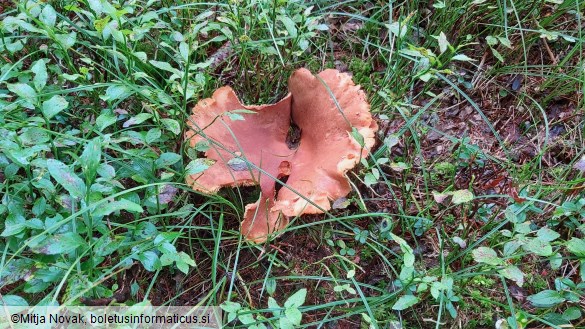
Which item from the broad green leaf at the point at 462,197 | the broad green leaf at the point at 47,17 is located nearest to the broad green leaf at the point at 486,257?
the broad green leaf at the point at 462,197

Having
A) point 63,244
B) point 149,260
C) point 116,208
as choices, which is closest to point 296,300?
point 149,260

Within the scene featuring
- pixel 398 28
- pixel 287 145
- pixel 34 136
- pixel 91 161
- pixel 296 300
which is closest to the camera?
pixel 91 161

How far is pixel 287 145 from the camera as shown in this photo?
2.58m

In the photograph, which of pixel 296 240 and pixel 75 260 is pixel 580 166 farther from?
pixel 75 260

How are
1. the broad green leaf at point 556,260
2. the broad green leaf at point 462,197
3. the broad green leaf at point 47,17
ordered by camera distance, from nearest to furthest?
the broad green leaf at point 556,260 → the broad green leaf at point 462,197 → the broad green leaf at point 47,17

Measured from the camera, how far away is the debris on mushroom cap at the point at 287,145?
2.11 meters

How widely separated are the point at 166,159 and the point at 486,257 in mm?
1385

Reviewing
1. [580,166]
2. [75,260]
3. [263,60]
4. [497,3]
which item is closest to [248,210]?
[75,260]

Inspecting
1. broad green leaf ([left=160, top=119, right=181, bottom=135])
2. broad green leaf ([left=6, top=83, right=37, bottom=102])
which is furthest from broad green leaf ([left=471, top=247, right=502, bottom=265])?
broad green leaf ([left=6, top=83, right=37, bottom=102])

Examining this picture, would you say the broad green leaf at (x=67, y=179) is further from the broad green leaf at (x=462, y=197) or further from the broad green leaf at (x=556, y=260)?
the broad green leaf at (x=556, y=260)

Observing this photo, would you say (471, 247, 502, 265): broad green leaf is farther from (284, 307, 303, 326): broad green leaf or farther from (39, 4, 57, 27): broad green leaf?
(39, 4, 57, 27): broad green leaf

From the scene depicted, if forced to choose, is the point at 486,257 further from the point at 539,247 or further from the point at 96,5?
the point at 96,5

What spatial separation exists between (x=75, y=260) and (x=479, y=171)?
2028mm

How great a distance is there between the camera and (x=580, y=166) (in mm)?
1997
